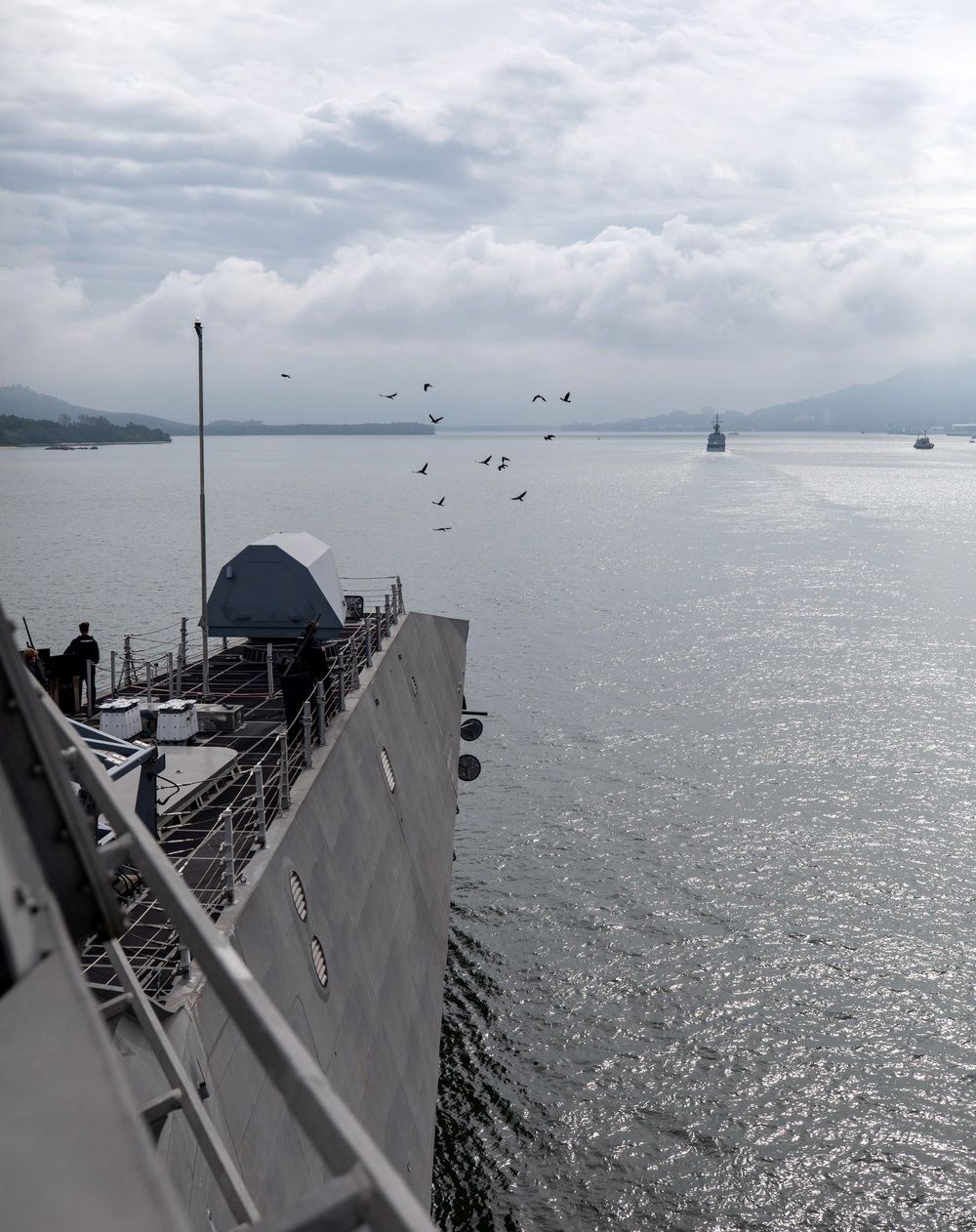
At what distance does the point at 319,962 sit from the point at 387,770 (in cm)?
793

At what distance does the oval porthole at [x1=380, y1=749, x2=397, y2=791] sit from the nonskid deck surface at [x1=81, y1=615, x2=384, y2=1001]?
161 cm

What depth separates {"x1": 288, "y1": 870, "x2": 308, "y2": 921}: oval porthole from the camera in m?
13.1

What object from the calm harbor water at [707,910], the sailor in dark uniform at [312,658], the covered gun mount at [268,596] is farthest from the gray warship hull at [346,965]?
the covered gun mount at [268,596]

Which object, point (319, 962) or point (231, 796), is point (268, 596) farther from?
point (319, 962)

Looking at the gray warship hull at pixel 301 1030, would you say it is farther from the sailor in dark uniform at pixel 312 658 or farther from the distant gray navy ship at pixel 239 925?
the sailor in dark uniform at pixel 312 658

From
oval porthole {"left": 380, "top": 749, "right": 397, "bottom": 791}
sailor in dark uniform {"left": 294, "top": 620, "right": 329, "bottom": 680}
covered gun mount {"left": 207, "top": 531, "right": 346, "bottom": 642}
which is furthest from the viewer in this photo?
covered gun mount {"left": 207, "top": 531, "right": 346, "bottom": 642}

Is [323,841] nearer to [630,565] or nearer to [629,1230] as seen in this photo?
[629,1230]

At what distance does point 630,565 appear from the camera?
8438 cm

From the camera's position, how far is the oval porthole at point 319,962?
42.7ft

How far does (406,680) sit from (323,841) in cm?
1272

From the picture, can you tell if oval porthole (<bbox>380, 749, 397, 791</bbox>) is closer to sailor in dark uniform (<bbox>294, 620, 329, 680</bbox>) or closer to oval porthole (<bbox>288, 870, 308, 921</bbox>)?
sailor in dark uniform (<bbox>294, 620, 329, 680</bbox>)

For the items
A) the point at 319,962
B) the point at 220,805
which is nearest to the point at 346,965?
the point at 319,962

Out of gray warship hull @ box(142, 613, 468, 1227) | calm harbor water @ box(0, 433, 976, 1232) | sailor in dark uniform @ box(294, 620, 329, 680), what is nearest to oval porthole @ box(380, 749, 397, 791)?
gray warship hull @ box(142, 613, 468, 1227)

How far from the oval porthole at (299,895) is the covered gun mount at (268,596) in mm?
14366
